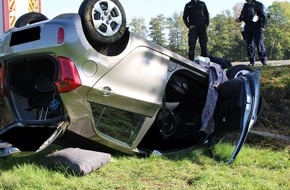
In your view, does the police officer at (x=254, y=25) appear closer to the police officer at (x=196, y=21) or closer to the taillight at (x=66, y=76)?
the police officer at (x=196, y=21)

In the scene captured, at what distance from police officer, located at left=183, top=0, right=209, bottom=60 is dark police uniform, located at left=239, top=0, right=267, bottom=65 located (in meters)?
0.87

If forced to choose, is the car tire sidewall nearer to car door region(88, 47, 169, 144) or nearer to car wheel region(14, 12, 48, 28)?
car door region(88, 47, 169, 144)

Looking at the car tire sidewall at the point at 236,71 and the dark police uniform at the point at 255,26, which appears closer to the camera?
the car tire sidewall at the point at 236,71

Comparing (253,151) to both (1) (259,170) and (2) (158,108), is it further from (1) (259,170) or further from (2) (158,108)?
(2) (158,108)

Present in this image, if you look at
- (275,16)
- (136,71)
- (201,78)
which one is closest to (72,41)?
(136,71)

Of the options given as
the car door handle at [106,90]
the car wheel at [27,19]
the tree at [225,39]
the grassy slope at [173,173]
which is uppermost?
the car wheel at [27,19]

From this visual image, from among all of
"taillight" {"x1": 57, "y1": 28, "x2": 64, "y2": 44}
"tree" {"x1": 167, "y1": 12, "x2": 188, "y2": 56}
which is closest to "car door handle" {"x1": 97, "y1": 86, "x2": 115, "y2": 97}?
"taillight" {"x1": 57, "y1": 28, "x2": 64, "y2": 44}

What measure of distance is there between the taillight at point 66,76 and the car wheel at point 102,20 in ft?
0.89

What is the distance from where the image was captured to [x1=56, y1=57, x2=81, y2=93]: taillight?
142 inches

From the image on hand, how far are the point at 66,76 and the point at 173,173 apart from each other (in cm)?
132

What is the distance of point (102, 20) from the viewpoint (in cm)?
368

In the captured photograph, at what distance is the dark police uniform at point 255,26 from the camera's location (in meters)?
9.16

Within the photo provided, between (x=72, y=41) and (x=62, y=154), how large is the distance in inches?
48.7

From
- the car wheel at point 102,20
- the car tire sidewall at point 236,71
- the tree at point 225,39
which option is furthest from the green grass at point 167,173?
the tree at point 225,39
